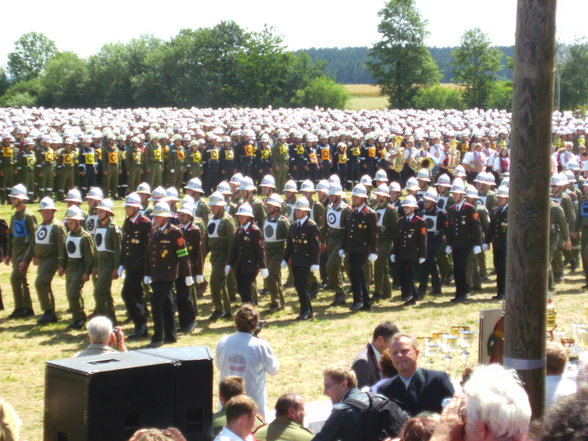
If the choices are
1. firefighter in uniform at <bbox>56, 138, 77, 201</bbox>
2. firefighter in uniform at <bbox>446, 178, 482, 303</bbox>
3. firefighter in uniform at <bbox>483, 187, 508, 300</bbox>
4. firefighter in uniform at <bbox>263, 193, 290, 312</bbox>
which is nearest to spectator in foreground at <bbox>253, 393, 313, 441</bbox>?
firefighter in uniform at <bbox>263, 193, 290, 312</bbox>

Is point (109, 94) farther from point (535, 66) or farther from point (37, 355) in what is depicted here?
point (535, 66)

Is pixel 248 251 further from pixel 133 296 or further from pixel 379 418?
pixel 379 418

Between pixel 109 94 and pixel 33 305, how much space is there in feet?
216

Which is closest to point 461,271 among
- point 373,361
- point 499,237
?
point 499,237

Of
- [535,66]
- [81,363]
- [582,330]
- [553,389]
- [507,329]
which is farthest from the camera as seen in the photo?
[582,330]

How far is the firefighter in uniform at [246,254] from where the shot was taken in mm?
14078

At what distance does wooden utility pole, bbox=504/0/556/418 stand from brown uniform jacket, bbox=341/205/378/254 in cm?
920

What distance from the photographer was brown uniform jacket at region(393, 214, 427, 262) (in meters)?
15.1

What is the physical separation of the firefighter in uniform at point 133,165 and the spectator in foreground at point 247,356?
2045 centimetres

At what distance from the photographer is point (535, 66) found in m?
5.21

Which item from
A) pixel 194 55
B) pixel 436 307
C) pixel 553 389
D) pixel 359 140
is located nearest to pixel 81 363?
pixel 553 389

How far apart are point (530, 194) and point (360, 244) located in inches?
376

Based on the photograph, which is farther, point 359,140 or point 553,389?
point 359,140

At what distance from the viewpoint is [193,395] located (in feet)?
21.2
